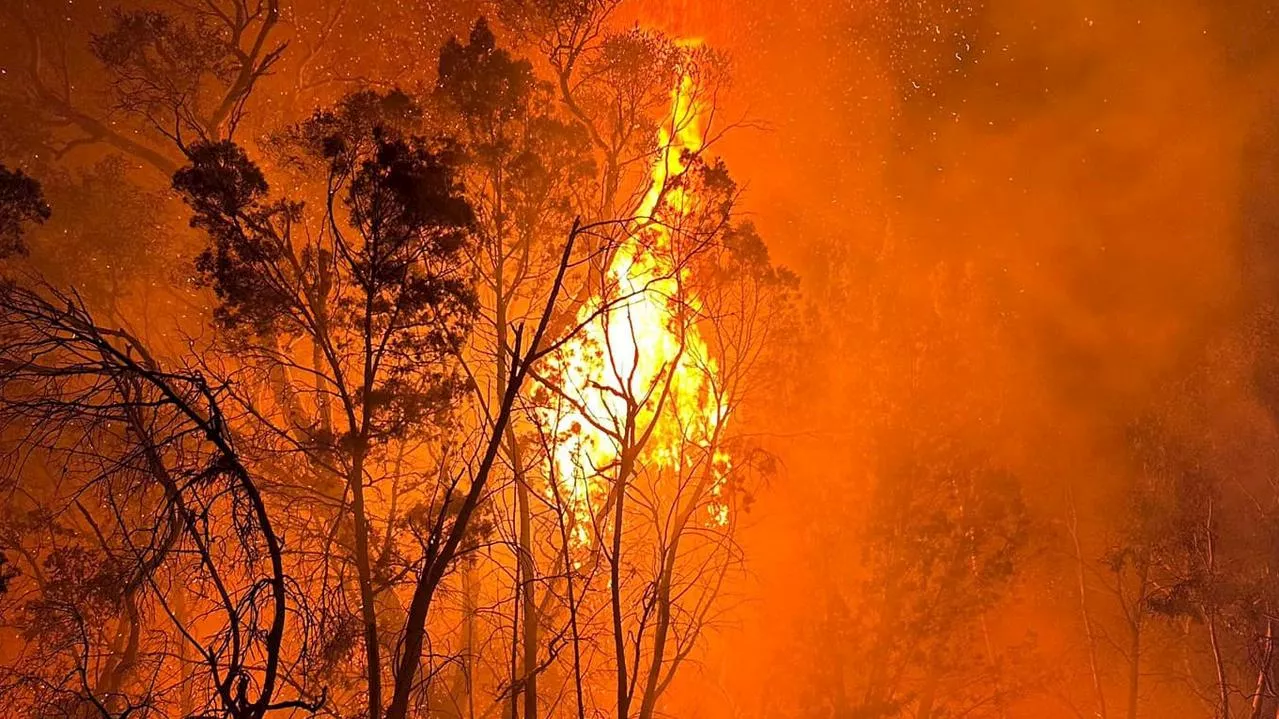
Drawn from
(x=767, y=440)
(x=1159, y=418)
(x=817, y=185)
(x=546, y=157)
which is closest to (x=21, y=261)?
(x=546, y=157)

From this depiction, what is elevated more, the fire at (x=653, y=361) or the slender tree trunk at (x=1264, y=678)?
the fire at (x=653, y=361)

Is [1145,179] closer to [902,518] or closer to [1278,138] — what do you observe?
[1278,138]

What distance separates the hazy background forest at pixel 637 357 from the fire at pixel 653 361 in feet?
0.48

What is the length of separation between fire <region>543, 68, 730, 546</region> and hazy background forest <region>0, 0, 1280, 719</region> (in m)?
0.15

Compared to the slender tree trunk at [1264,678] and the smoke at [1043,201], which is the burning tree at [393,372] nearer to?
the slender tree trunk at [1264,678]

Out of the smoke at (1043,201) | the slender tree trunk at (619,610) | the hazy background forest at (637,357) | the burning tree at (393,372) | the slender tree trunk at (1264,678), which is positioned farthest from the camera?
the smoke at (1043,201)

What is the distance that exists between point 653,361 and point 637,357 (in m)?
8.82

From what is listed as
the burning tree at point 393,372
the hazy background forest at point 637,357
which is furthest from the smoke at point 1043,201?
the burning tree at point 393,372

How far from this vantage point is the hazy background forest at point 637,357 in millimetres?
5840

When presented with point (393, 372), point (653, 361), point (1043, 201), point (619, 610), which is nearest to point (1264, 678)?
point (653, 361)

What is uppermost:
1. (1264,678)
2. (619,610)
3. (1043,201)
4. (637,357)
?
(1043,201)

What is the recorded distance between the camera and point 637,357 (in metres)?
4.52

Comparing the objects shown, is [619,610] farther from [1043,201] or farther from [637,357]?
[1043,201]

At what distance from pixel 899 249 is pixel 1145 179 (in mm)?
7741
